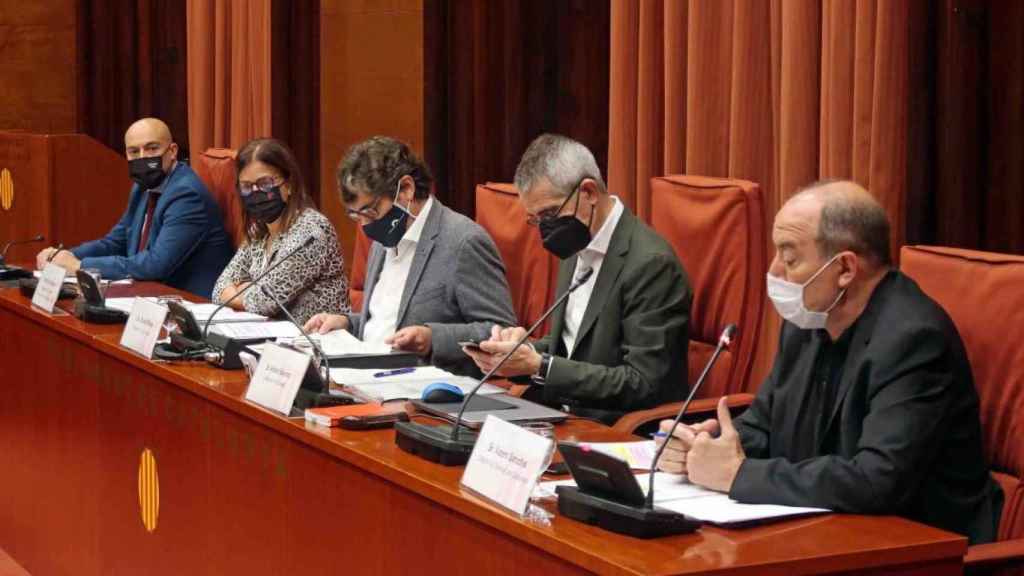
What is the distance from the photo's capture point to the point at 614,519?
1.90m

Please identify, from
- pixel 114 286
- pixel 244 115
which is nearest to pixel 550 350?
pixel 114 286

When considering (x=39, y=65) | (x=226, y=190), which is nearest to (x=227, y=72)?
(x=226, y=190)

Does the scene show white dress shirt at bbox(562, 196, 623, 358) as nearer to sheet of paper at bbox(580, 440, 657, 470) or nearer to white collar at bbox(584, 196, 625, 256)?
white collar at bbox(584, 196, 625, 256)

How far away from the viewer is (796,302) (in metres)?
2.37

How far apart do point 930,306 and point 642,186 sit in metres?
1.83

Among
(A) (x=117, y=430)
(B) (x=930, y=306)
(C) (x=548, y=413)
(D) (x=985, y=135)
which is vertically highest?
(D) (x=985, y=135)

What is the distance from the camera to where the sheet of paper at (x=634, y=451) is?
2279mm

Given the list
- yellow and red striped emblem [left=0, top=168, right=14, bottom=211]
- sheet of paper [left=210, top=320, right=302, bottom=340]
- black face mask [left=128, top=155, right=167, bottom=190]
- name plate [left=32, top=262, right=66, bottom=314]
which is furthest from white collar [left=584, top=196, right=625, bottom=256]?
yellow and red striped emblem [left=0, top=168, right=14, bottom=211]

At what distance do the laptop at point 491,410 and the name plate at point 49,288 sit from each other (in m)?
1.74

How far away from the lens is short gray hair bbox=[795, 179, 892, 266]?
236cm

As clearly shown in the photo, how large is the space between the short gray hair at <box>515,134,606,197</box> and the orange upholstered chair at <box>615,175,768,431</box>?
11.4 inches

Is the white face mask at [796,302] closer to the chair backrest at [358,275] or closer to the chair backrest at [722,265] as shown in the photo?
the chair backrest at [722,265]

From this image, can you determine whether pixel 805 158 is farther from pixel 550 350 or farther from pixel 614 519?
pixel 614 519

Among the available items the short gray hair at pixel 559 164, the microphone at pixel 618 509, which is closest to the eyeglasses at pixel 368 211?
the short gray hair at pixel 559 164
